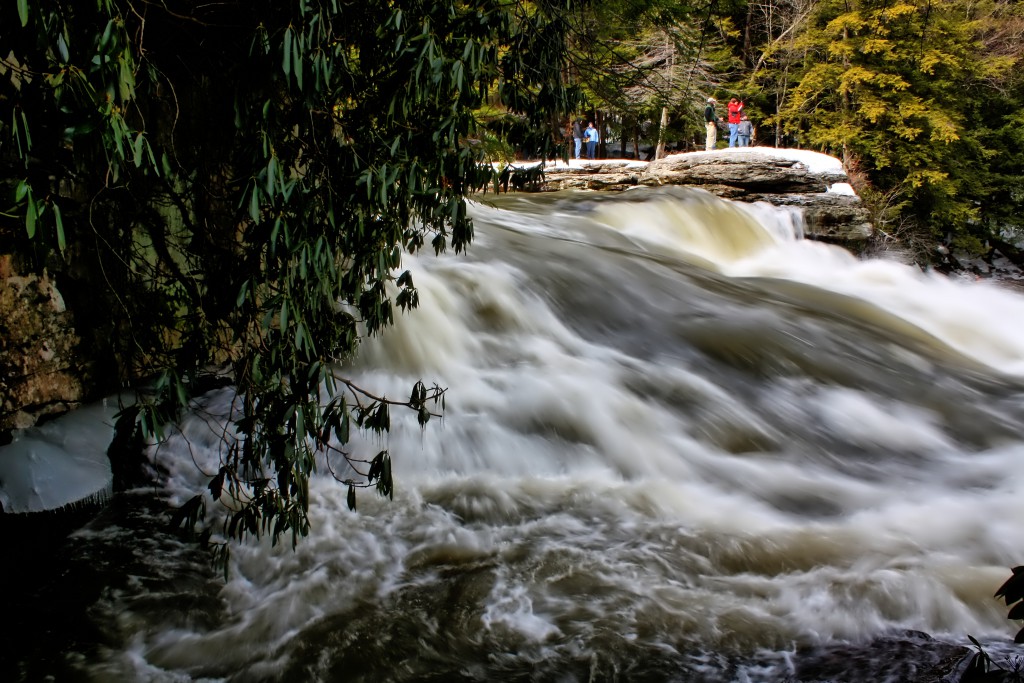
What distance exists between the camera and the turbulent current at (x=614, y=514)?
3.31m

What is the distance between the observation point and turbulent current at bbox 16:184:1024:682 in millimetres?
3307

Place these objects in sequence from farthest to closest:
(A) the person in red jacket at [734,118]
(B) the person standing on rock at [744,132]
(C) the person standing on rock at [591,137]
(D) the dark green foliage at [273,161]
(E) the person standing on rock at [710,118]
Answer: (C) the person standing on rock at [591,137] < (B) the person standing on rock at [744,132] < (A) the person in red jacket at [734,118] < (E) the person standing on rock at [710,118] < (D) the dark green foliage at [273,161]

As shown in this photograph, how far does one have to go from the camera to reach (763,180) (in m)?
14.5

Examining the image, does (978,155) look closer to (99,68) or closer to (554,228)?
(554,228)

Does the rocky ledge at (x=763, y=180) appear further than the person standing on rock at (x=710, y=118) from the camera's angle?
No

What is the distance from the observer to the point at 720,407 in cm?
572

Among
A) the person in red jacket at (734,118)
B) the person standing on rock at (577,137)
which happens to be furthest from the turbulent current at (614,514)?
the person standing on rock at (577,137)

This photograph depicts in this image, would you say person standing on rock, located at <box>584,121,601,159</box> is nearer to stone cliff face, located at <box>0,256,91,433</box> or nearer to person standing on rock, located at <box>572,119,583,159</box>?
person standing on rock, located at <box>572,119,583,159</box>

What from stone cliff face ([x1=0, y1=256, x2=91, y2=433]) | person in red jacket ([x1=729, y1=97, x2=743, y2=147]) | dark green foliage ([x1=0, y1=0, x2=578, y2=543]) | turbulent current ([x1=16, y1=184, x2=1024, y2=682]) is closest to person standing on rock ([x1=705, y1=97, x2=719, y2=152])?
person in red jacket ([x1=729, y1=97, x2=743, y2=147])

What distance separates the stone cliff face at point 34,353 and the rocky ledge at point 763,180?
10.8m

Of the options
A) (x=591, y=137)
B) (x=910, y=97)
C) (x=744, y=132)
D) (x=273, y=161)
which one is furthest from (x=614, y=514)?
(x=744, y=132)

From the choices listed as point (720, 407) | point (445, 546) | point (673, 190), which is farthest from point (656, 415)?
point (673, 190)

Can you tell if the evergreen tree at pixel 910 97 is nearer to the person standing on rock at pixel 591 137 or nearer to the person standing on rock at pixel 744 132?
the person standing on rock at pixel 744 132

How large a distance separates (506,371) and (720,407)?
165cm
